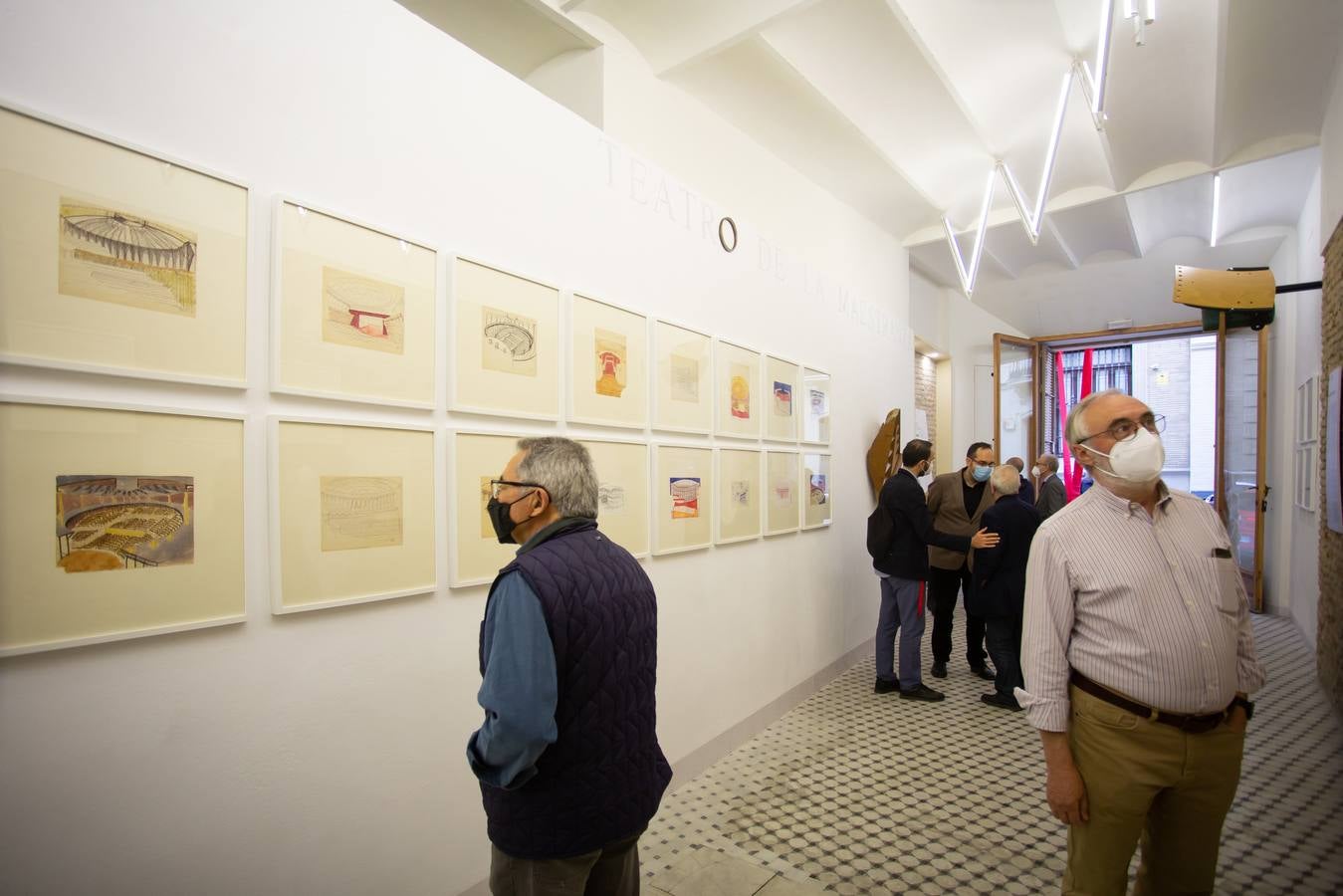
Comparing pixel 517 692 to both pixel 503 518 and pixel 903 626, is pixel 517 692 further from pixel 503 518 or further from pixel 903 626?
pixel 903 626

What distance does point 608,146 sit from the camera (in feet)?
11.0

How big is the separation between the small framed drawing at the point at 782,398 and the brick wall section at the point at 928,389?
530cm

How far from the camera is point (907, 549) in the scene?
16.1ft

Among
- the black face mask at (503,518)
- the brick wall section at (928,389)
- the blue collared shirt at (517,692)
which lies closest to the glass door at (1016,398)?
the brick wall section at (928,389)

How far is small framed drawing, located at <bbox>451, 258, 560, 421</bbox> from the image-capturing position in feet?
8.29

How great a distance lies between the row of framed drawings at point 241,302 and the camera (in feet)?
5.13

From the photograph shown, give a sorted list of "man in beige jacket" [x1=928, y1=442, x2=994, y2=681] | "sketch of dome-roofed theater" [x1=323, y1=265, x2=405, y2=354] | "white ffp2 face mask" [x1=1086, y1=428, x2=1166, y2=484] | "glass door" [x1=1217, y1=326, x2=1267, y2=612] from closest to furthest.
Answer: "white ffp2 face mask" [x1=1086, y1=428, x2=1166, y2=484] → "sketch of dome-roofed theater" [x1=323, y1=265, x2=405, y2=354] → "man in beige jacket" [x1=928, y1=442, x2=994, y2=681] → "glass door" [x1=1217, y1=326, x2=1267, y2=612]

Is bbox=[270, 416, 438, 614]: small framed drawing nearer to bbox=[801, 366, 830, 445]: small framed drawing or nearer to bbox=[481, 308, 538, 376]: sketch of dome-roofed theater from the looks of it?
bbox=[481, 308, 538, 376]: sketch of dome-roofed theater

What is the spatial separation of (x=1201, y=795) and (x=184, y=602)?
2825mm

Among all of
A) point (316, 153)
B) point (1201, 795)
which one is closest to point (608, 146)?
point (316, 153)

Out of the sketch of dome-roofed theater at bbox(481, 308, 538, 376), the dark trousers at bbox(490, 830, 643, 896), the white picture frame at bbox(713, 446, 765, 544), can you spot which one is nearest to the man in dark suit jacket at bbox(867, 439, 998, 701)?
the white picture frame at bbox(713, 446, 765, 544)

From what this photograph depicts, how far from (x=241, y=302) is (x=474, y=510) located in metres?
1.03

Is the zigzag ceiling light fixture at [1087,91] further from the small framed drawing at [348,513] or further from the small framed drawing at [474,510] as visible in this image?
the small framed drawing at [348,513]

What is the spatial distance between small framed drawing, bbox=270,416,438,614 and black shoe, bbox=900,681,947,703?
4.01 m
